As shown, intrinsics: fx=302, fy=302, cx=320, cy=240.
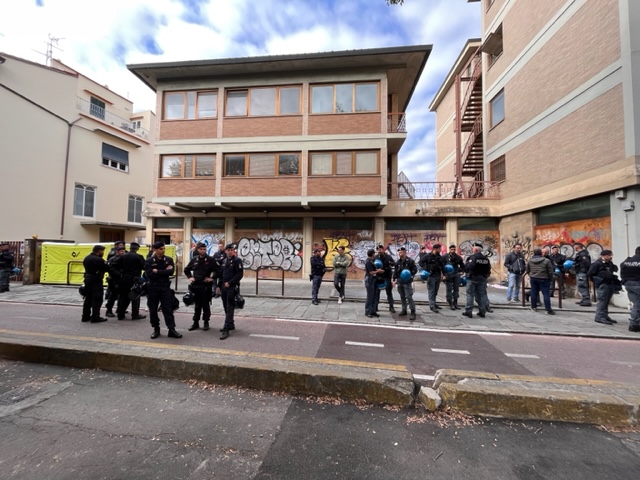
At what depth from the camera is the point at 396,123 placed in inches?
596

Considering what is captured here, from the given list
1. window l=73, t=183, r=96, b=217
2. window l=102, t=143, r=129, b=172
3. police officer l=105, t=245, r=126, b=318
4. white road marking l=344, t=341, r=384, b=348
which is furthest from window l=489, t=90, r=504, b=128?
window l=73, t=183, r=96, b=217

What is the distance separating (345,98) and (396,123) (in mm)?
3091

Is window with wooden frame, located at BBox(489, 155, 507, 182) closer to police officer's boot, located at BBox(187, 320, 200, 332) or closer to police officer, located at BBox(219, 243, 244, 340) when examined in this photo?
police officer, located at BBox(219, 243, 244, 340)

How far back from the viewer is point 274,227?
49.5ft

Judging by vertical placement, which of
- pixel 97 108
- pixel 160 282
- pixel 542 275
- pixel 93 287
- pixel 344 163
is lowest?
pixel 93 287

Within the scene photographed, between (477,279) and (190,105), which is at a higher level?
(190,105)

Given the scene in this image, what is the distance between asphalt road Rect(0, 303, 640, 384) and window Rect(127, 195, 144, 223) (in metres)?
17.6

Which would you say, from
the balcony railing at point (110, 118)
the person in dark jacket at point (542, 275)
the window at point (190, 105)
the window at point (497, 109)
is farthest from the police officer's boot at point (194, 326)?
the balcony railing at point (110, 118)

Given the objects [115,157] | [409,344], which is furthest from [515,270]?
[115,157]

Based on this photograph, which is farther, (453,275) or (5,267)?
(5,267)

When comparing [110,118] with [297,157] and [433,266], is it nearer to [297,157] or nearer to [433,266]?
[297,157]

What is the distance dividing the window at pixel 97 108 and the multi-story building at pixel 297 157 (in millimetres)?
9352

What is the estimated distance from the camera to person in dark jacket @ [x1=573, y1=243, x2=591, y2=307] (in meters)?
9.02

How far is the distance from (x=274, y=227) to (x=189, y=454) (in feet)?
42.4
